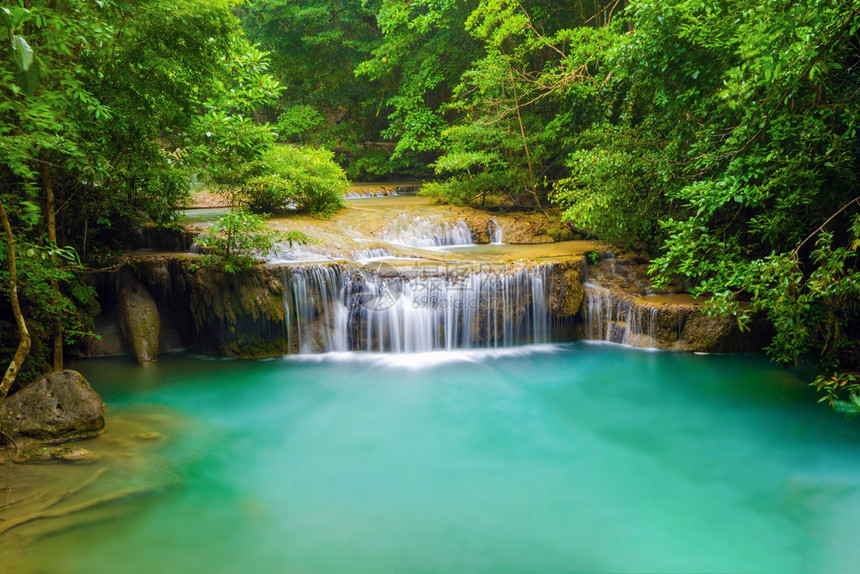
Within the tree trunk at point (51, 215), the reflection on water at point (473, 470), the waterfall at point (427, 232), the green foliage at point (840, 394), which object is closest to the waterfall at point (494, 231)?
the waterfall at point (427, 232)

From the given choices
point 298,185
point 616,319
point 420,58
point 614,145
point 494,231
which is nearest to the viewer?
point 614,145

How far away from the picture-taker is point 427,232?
12.8 m

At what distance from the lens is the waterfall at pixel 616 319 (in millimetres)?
9898

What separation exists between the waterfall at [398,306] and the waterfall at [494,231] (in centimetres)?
300

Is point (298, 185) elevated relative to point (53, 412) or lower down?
elevated

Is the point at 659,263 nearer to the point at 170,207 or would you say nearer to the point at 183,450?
the point at 183,450

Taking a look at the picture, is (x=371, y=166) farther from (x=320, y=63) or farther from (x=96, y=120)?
(x=96, y=120)

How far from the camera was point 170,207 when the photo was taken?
8.51 m

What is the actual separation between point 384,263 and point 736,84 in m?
6.05

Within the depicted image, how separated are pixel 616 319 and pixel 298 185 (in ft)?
23.0


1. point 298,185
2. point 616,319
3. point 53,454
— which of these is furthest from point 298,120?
point 53,454

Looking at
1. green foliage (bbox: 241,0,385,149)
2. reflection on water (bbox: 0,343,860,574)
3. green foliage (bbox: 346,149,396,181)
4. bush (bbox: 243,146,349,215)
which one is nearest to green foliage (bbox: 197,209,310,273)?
reflection on water (bbox: 0,343,860,574)

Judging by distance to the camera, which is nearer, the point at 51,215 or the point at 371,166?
the point at 51,215

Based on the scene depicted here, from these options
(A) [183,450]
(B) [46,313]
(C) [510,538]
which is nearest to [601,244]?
Answer: (C) [510,538]
